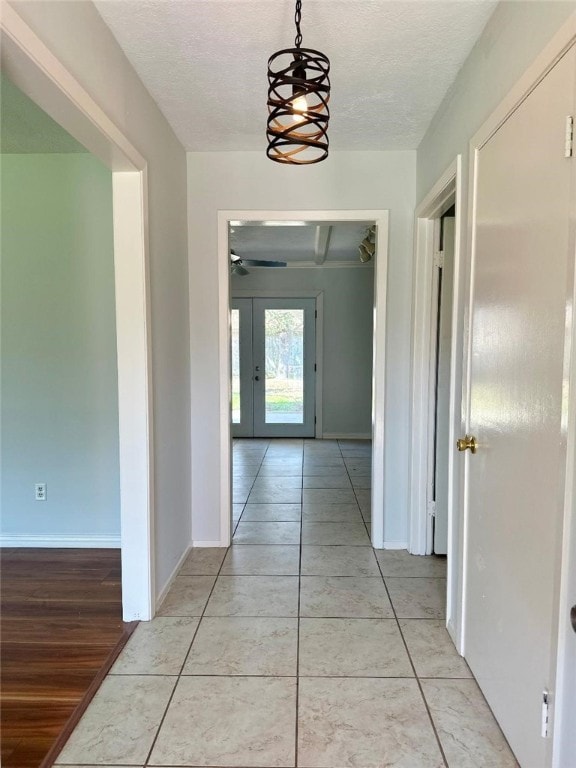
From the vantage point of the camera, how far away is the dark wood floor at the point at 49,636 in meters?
1.56

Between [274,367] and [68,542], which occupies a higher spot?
[274,367]

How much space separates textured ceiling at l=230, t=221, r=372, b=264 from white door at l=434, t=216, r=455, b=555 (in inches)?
60.3

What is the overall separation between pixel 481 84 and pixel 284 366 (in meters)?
4.94

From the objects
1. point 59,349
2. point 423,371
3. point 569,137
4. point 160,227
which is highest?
point 160,227

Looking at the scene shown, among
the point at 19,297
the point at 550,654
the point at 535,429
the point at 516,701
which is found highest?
the point at 19,297

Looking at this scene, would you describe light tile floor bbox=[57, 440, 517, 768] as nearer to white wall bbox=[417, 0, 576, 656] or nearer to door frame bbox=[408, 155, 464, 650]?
door frame bbox=[408, 155, 464, 650]

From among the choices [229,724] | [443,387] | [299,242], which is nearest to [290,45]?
[443,387]

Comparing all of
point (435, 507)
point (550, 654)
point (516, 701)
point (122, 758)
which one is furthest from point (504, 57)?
point (122, 758)

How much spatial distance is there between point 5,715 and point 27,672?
224 mm

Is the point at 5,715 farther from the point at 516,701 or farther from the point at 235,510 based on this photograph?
the point at 235,510

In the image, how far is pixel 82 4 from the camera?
1.50 metres

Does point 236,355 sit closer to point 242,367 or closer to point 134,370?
point 242,367

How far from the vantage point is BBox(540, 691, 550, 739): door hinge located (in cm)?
122

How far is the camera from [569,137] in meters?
1.12
